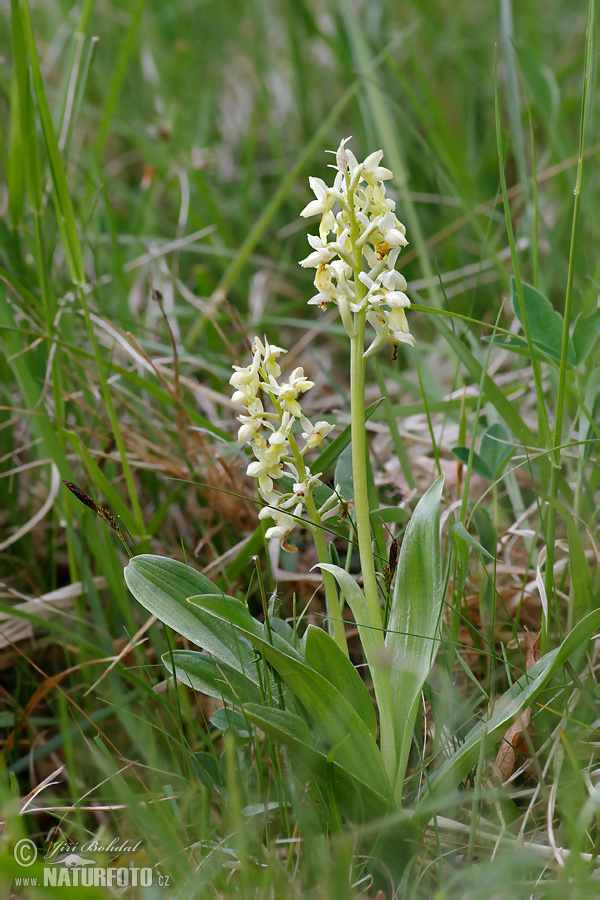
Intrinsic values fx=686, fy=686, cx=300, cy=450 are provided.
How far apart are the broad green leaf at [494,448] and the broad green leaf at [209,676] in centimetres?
76

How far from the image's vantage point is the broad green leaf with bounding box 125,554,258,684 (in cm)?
114

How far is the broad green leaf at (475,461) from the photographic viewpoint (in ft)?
4.97

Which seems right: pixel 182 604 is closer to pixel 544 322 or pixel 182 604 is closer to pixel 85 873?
pixel 85 873

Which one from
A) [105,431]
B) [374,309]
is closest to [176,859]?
[374,309]

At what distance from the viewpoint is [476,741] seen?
1016 mm

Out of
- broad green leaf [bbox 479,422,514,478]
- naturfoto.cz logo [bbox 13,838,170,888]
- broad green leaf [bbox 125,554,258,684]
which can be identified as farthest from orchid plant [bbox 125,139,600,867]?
broad green leaf [bbox 479,422,514,478]

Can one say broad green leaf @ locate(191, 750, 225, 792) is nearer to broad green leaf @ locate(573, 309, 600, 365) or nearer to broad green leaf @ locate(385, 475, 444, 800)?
broad green leaf @ locate(385, 475, 444, 800)

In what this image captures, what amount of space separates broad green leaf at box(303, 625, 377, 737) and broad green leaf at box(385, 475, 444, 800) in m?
0.05

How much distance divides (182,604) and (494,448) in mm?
826

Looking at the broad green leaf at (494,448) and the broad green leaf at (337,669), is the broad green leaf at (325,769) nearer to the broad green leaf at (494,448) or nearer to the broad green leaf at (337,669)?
the broad green leaf at (337,669)

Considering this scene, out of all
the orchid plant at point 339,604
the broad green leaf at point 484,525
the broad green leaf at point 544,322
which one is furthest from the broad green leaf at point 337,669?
the broad green leaf at point 544,322

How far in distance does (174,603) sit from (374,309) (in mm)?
592

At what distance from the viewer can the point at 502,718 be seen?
1.03 meters

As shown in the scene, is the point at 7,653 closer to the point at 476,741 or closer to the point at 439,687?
the point at 439,687
